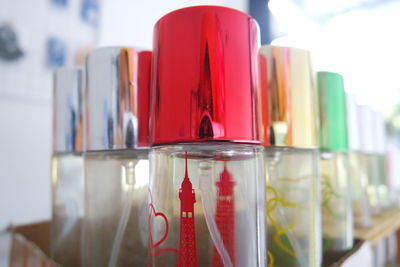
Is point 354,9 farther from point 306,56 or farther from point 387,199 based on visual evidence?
point 306,56

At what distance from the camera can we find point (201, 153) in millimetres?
187

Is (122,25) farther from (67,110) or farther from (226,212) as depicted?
(226,212)

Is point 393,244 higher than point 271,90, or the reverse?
point 271,90

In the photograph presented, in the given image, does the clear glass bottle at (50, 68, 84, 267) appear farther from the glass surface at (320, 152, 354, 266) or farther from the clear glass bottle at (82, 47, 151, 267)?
the glass surface at (320, 152, 354, 266)

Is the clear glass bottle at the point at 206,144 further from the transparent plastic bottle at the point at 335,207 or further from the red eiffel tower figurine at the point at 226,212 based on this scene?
the transparent plastic bottle at the point at 335,207

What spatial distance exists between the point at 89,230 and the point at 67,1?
465mm

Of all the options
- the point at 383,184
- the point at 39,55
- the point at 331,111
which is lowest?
the point at 383,184

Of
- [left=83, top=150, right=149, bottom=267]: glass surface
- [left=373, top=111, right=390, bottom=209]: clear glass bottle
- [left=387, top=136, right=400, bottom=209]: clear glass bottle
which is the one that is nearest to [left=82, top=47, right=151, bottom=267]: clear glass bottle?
[left=83, top=150, right=149, bottom=267]: glass surface

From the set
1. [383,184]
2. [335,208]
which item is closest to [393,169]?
[383,184]

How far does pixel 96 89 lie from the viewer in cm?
25

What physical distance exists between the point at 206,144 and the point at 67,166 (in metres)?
0.21

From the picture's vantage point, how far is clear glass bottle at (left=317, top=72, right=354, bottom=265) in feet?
0.97

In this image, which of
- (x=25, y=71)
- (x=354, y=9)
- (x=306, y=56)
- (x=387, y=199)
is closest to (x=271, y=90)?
(x=306, y=56)

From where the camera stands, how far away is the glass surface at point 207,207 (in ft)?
0.60
